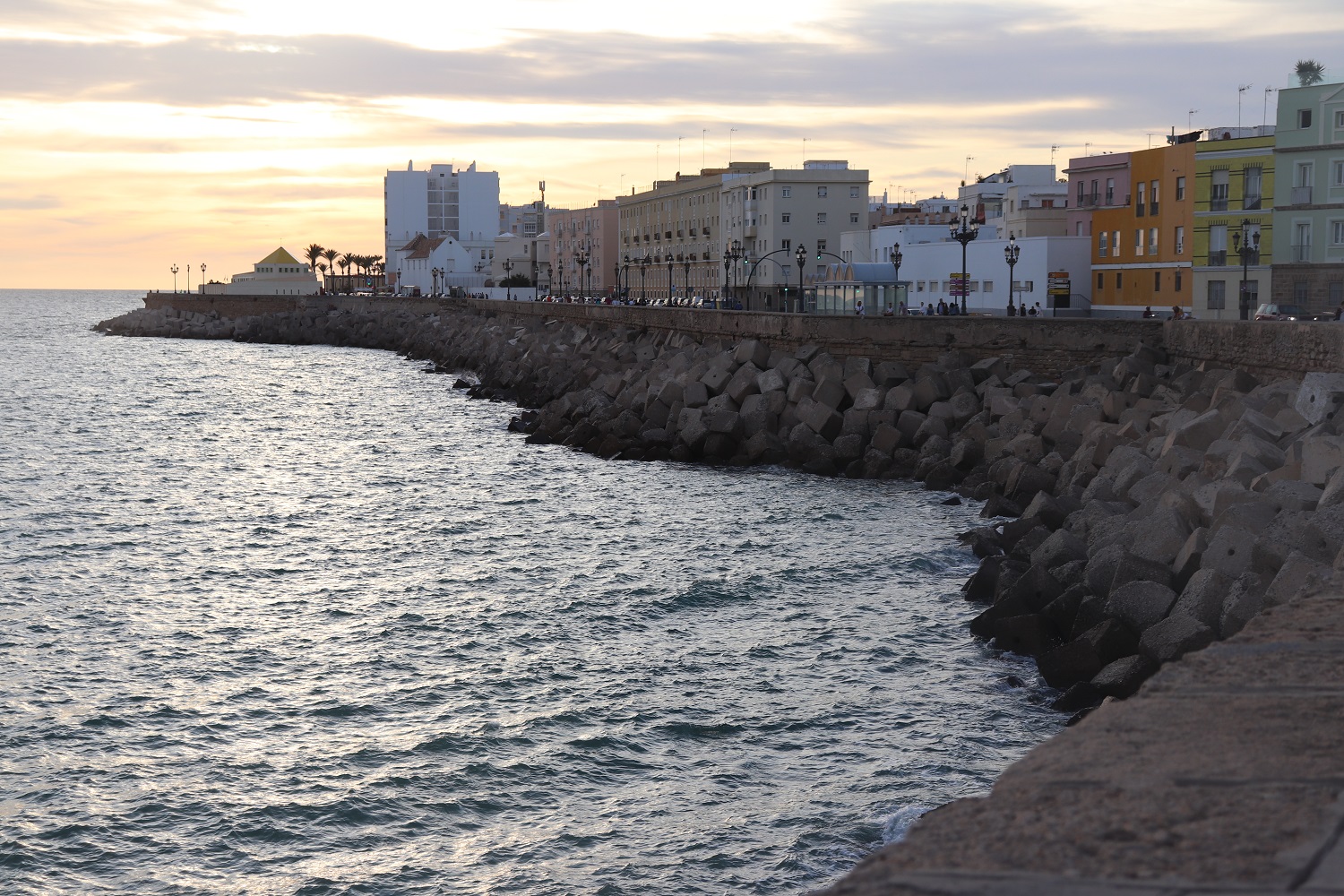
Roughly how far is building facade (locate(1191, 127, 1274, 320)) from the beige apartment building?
26434mm

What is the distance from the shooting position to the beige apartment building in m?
84.2

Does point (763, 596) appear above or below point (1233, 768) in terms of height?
below

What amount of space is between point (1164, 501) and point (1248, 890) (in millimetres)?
13089

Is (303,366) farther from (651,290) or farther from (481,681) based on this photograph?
(481,681)

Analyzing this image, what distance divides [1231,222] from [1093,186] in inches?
467

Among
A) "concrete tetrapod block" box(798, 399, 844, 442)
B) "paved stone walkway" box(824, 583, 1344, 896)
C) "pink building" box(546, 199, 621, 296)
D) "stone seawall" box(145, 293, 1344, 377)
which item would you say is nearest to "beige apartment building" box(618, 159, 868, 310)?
"pink building" box(546, 199, 621, 296)

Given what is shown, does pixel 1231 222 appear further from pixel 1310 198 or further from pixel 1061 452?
pixel 1061 452

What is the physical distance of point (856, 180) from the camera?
87188mm

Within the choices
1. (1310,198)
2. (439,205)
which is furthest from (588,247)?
(1310,198)

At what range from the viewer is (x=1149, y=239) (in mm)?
53781

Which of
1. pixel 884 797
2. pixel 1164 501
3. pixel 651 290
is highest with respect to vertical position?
pixel 651 290

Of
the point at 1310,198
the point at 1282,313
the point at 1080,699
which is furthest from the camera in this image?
the point at 1310,198

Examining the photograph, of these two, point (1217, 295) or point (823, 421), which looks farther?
point (1217, 295)

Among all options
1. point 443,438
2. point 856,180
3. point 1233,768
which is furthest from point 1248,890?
point 856,180
